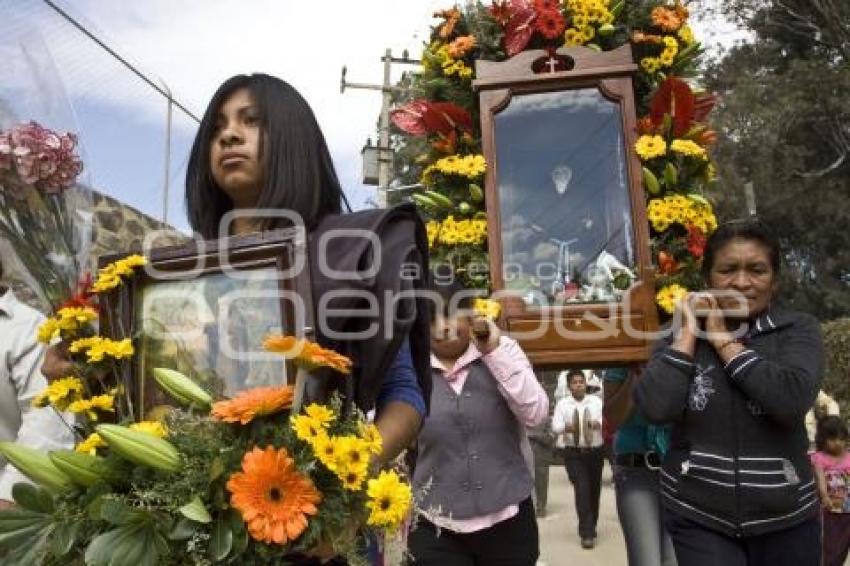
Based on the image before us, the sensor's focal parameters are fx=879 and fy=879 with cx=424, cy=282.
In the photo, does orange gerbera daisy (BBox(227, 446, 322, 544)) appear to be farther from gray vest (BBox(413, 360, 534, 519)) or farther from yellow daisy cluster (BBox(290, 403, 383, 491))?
gray vest (BBox(413, 360, 534, 519))

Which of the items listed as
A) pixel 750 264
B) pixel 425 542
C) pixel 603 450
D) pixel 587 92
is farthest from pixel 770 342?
pixel 603 450

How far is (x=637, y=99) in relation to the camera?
172 inches

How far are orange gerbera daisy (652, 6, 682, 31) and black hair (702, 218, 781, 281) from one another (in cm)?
165

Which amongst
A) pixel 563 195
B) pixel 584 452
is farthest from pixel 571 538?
pixel 563 195

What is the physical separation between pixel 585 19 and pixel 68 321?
11.3 feet

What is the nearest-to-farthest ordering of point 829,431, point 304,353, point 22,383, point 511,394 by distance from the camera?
point 304,353
point 22,383
point 511,394
point 829,431

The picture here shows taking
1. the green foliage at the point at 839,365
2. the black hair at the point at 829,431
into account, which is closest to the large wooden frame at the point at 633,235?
the black hair at the point at 829,431

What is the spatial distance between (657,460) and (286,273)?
3.07m

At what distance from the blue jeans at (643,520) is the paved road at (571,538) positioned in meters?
3.03

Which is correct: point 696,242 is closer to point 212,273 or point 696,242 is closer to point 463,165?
point 463,165

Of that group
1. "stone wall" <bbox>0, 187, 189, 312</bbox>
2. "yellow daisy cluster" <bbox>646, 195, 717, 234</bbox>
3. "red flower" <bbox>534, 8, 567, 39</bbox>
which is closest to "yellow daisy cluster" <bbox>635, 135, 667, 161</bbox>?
"yellow daisy cluster" <bbox>646, 195, 717, 234</bbox>

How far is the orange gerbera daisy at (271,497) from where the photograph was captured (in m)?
1.22

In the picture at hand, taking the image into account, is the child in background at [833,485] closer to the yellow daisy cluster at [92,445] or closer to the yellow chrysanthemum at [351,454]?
the yellow chrysanthemum at [351,454]

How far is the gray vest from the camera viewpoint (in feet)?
11.0
